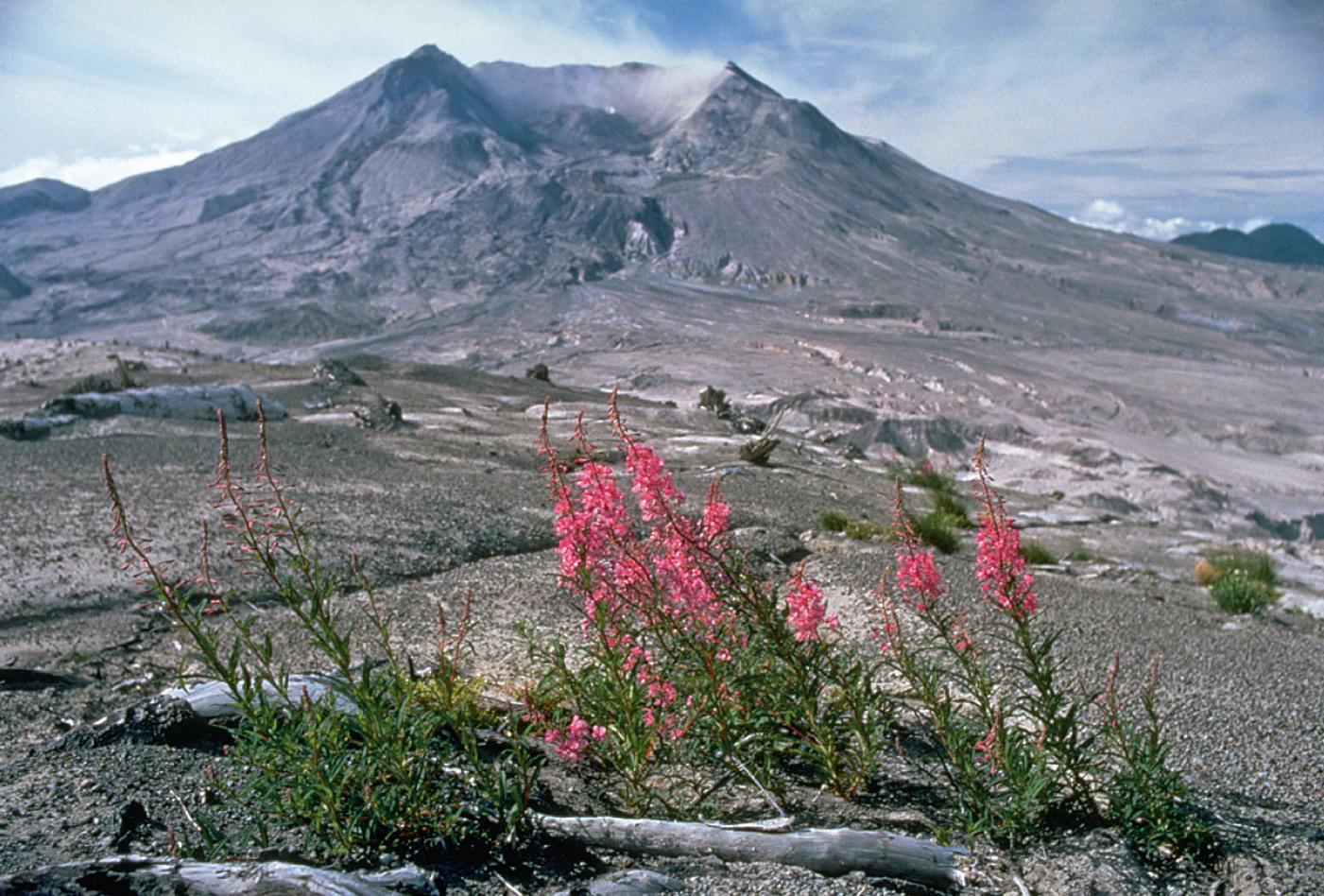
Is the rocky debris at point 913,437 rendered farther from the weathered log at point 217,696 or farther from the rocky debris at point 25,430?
the weathered log at point 217,696

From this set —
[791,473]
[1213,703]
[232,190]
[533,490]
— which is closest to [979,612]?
[1213,703]

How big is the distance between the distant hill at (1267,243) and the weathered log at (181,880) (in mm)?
124068

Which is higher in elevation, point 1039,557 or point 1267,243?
point 1267,243

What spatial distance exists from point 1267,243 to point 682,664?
134 m

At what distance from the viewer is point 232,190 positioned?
A: 75.3 metres

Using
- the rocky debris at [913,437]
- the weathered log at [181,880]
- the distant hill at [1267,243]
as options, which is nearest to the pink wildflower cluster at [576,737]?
the weathered log at [181,880]

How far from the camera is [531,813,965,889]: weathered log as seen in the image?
2.17 m

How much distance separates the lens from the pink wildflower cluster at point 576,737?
8.57 feet

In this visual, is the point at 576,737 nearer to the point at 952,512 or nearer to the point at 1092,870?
the point at 1092,870

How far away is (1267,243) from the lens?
110 metres

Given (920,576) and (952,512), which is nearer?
(920,576)

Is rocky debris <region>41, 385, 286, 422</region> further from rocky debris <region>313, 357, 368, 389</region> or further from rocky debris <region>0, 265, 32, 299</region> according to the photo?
rocky debris <region>0, 265, 32, 299</region>

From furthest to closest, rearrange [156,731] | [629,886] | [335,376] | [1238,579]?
[335,376]
[1238,579]
[156,731]
[629,886]

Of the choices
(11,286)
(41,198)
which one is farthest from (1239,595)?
(41,198)
